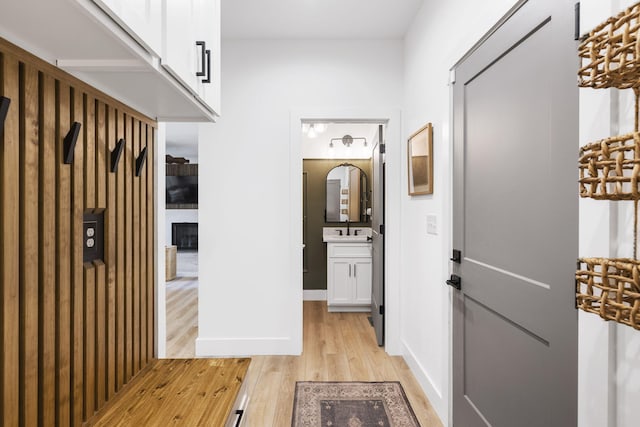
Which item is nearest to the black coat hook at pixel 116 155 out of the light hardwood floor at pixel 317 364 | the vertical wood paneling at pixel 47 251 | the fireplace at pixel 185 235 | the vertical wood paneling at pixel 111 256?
the vertical wood paneling at pixel 111 256

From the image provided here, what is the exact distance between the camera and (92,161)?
1.10 meters

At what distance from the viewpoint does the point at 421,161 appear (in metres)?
2.48

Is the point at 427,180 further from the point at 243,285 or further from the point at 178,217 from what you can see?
the point at 178,217

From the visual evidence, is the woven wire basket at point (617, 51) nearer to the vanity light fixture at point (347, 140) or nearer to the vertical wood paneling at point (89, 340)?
the vertical wood paneling at point (89, 340)

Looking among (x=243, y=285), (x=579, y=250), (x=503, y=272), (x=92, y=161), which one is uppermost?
(x=92, y=161)

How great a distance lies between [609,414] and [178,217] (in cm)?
922

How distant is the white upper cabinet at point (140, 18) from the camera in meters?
0.71

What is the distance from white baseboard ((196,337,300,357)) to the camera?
3.09 metres

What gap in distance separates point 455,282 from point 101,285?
1574 millimetres

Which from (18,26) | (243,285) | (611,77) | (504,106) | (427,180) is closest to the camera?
(611,77)

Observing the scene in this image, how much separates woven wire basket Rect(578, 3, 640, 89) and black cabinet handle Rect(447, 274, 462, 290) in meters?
1.33

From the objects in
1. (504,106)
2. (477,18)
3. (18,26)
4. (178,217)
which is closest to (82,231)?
(18,26)

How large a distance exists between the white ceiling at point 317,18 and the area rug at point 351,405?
8.78 feet

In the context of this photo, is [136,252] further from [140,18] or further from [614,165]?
[614,165]
